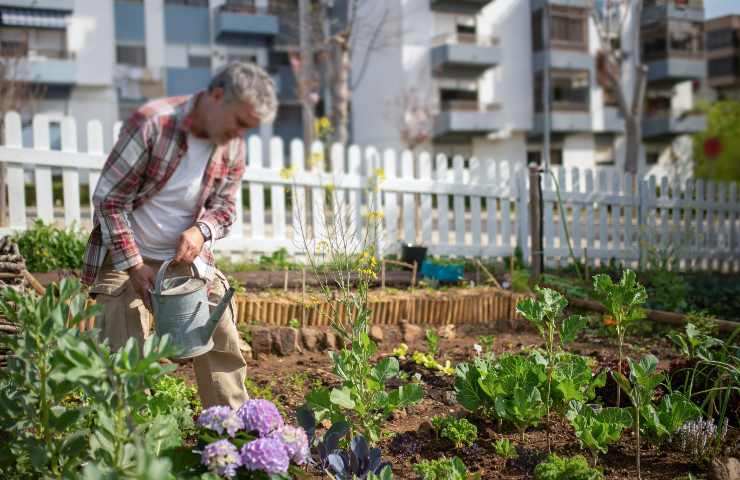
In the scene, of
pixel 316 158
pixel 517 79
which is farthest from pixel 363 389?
pixel 517 79

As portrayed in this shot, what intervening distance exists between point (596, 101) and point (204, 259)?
2823cm

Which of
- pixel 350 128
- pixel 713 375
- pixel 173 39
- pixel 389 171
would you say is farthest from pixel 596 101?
pixel 713 375

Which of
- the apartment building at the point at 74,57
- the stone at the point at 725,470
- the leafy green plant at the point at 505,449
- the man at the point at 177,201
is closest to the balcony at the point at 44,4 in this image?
the apartment building at the point at 74,57

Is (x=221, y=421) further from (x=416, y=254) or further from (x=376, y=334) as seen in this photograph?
(x=416, y=254)

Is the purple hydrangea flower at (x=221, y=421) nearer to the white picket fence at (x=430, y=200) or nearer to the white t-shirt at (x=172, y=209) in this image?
the white t-shirt at (x=172, y=209)

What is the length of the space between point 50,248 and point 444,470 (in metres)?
4.48

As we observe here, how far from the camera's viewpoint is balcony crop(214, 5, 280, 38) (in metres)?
24.7

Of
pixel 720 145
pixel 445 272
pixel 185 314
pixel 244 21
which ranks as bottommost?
pixel 445 272

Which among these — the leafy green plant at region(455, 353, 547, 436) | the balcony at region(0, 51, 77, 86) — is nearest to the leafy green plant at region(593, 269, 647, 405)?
the leafy green plant at region(455, 353, 547, 436)

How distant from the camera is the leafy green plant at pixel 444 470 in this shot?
1938mm

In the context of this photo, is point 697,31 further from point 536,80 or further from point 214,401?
point 214,401

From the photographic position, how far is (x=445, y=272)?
203 inches

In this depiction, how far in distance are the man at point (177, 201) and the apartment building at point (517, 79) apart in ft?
74.6

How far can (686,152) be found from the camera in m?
30.7
